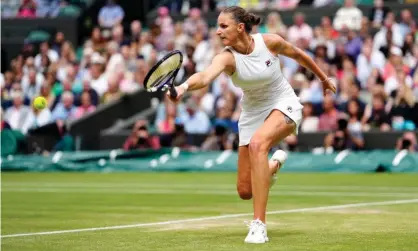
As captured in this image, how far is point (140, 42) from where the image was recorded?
2667 cm

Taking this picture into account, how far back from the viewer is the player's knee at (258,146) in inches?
361

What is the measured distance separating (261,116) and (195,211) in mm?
2911

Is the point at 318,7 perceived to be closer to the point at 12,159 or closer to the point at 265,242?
the point at 12,159

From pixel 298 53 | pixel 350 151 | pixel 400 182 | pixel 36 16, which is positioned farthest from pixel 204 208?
pixel 36 16

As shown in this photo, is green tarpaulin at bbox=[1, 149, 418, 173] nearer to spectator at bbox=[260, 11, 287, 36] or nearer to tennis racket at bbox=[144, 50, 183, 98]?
spectator at bbox=[260, 11, 287, 36]

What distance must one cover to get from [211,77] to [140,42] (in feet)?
59.3

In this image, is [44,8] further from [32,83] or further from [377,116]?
[377,116]

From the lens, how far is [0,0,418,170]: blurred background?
2083 cm

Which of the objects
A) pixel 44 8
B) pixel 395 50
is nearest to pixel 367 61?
pixel 395 50

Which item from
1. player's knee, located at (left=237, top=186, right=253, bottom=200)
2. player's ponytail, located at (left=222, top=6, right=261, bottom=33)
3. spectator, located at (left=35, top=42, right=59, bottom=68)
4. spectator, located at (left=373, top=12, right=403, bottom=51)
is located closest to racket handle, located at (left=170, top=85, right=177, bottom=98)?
player's ponytail, located at (left=222, top=6, right=261, bottom=33)

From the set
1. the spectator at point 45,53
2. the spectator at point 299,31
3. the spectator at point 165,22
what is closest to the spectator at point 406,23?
the spectator at point 299,31

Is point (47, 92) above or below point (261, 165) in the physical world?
below

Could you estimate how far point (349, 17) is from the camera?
2406 cm

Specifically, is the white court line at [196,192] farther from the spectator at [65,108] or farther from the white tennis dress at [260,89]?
the spectator at [65,108]
